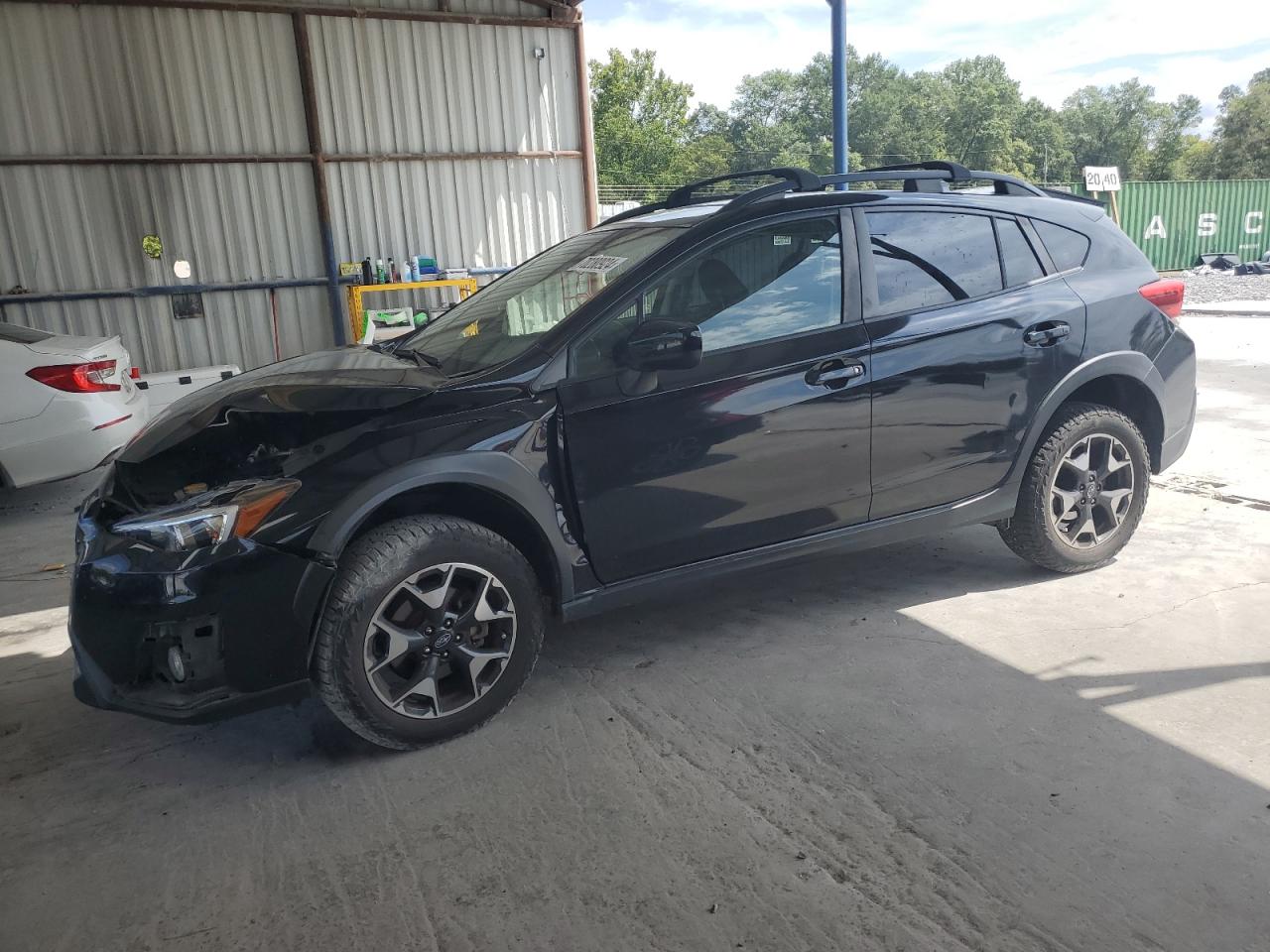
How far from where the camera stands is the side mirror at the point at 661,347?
3062 millimetres

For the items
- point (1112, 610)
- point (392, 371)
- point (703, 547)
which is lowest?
point (1112, 610)

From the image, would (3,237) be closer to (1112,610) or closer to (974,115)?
(1112,610)

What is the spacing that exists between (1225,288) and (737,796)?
62.7 feet

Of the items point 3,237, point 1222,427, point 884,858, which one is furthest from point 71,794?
point 3,237

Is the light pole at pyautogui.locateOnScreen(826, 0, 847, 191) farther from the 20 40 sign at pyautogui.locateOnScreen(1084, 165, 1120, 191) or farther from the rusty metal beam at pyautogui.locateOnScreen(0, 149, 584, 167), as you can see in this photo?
the 20 40 sign at pyautogui.locateOnScreen(1084, 165, 1120, 191)

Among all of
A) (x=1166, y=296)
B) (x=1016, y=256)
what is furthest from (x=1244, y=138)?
(x=1016, y=256)

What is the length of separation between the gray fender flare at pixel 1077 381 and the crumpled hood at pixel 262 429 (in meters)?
2.35

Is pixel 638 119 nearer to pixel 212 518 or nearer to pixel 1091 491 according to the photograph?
pixel 1091 491

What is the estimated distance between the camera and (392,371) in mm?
3299

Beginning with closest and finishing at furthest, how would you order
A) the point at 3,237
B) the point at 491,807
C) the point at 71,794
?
the point at 491,807 < the point at 71,794 < the point at 3,237

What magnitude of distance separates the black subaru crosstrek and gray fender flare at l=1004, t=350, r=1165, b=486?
1cm

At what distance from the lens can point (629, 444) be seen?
313 cm

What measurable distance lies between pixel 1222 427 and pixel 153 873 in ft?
23.0

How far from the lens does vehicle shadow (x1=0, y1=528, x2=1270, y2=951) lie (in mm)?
2246
